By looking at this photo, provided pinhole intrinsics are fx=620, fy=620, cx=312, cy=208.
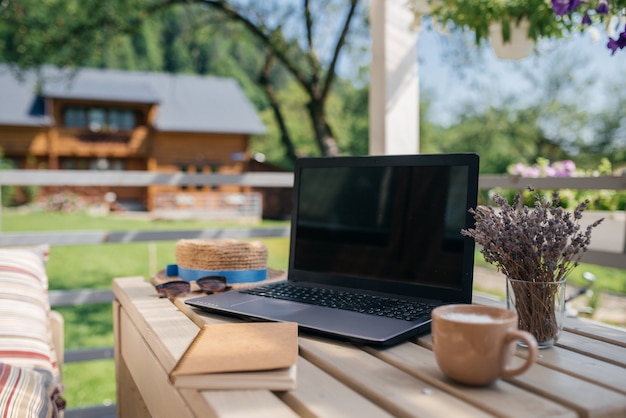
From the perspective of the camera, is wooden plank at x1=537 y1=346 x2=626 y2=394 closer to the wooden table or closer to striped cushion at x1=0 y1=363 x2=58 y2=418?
the wooden table

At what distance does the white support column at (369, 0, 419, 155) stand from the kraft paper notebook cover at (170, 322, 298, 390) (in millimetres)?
1820

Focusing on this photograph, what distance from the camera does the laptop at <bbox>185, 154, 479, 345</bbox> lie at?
3.56ft

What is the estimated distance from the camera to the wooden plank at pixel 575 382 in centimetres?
71

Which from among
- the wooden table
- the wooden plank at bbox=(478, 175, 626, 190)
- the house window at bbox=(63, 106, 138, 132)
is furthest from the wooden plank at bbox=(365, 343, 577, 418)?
the house window at bbox=(63, 106, 138, 132)

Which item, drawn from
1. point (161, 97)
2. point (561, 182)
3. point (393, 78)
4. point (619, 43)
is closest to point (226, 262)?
point (619, 43)

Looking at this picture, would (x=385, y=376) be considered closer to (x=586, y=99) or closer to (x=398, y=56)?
(x=398, y=56)

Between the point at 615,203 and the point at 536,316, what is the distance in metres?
2.43

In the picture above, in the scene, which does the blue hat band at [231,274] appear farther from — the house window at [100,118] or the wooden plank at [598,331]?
the house window at [100,118]

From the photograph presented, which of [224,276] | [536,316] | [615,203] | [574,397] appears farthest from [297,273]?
[615,203]

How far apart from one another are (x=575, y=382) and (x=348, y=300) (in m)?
0.48

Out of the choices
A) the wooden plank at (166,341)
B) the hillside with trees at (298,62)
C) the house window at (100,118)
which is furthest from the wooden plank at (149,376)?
the house window at (100,118)

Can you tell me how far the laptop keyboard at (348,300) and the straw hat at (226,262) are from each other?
13 centimetres

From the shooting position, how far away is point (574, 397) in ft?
2.40

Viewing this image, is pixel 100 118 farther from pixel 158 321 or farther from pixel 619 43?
pixel 619 43
